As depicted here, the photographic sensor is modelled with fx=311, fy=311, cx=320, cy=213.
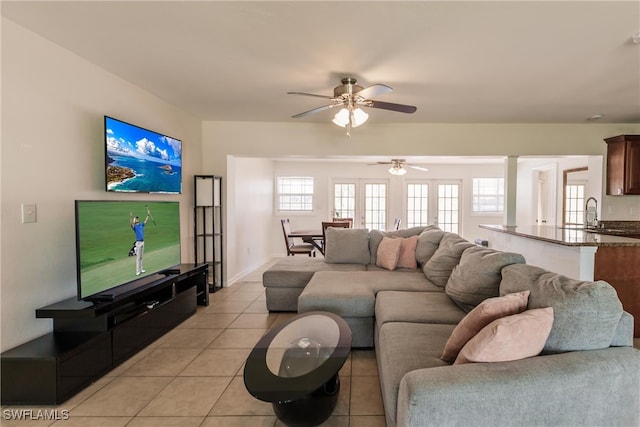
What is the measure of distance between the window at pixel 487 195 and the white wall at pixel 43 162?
767 centimetres

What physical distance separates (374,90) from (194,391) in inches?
103

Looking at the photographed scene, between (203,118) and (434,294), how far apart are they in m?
3.94

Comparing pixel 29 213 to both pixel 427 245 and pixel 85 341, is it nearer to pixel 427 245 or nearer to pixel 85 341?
pixel 85 341

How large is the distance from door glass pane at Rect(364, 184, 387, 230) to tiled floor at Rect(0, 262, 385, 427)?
5189 millimetres

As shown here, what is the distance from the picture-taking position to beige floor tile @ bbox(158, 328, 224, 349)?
2.83 meters

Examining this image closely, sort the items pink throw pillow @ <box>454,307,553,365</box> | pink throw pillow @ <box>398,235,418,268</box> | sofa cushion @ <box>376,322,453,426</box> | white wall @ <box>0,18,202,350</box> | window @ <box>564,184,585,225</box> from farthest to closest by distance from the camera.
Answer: window @ <box>564,184,585,225</box>, pink throw pillow @ <box>398,235,418,268</box>, white wall @ <box>0,18,202,350</box>, sofa cushion @ <box>376,322,453,426</box>, pink throw pillow @ <box>454,307,553,365</box>

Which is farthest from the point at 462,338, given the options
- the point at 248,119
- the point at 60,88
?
the point at 248,119

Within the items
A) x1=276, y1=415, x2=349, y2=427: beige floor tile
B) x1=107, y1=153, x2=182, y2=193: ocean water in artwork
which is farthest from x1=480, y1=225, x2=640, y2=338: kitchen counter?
x1=107, y1=153, x2=182, y2=193: ocean water in artwork

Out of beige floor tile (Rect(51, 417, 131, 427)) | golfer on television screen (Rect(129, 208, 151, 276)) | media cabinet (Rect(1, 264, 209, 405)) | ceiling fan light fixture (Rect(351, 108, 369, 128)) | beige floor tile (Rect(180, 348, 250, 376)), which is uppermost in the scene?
ceiling fan light fixture (Rect(351, 108, 369, 128))

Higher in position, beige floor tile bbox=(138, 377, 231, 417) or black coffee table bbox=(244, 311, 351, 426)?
black coffee table bbox=(244, 311, 351, 426)

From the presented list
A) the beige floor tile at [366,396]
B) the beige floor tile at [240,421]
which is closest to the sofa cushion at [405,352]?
the beige floor tile at [366,396]

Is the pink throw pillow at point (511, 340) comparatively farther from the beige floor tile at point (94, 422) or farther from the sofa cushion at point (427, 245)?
the sofa cushion at point (427, 245)

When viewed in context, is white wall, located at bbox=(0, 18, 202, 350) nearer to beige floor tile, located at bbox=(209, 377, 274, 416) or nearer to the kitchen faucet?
beige floor tile, located at bbox=(209, 377, 274, 416)

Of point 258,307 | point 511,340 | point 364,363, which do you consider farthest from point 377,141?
point 511,340
